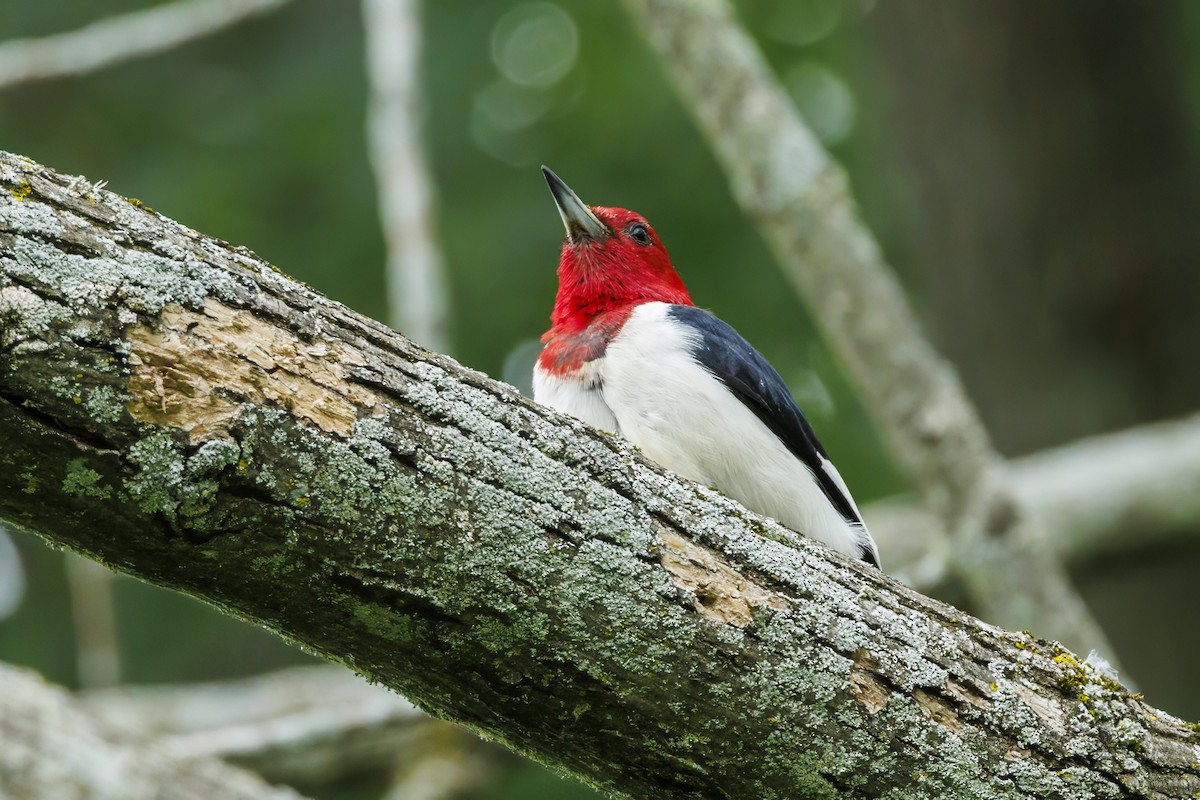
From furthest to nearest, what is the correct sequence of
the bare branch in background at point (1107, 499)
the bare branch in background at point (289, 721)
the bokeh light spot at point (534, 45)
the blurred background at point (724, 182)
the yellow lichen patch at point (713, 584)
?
the bokeh light spot at point (534, 45), the blurred background at point (724, 182), the bare branch in background at point (1107, 499), the bare branch in background at point (289, 721), the yellow lichen patch at point (713, 584)

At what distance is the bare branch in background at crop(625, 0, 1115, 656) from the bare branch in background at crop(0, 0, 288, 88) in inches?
80.3

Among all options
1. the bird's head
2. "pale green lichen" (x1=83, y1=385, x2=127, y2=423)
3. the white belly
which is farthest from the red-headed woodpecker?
"pale green lichen" (x1=83, y1=385, x2=127, y2=423)

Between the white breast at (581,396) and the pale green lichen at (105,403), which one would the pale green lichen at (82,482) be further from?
the white breast at (581,396)

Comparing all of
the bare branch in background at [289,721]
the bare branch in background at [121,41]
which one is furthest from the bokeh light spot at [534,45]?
the bare branch in background at [289,721]

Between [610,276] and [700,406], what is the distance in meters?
1.15

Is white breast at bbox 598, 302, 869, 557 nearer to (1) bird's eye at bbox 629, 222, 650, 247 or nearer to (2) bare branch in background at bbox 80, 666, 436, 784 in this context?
(1) bird's eye at bbox 629, 222, 650, 247

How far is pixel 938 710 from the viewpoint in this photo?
7.50 ft

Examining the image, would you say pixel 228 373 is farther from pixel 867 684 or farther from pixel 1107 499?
pixel 1107 499

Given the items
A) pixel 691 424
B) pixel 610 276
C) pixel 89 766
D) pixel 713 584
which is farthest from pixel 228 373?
pixel 610 276

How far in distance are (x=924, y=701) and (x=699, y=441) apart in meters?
1.18

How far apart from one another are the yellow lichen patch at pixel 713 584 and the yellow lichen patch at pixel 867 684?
0.59 feet

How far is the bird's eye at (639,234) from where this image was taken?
4609mm

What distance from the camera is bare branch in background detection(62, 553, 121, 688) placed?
16.5 ft

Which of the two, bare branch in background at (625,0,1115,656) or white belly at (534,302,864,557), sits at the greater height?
bare branch in background at (625,0,1115,656)
